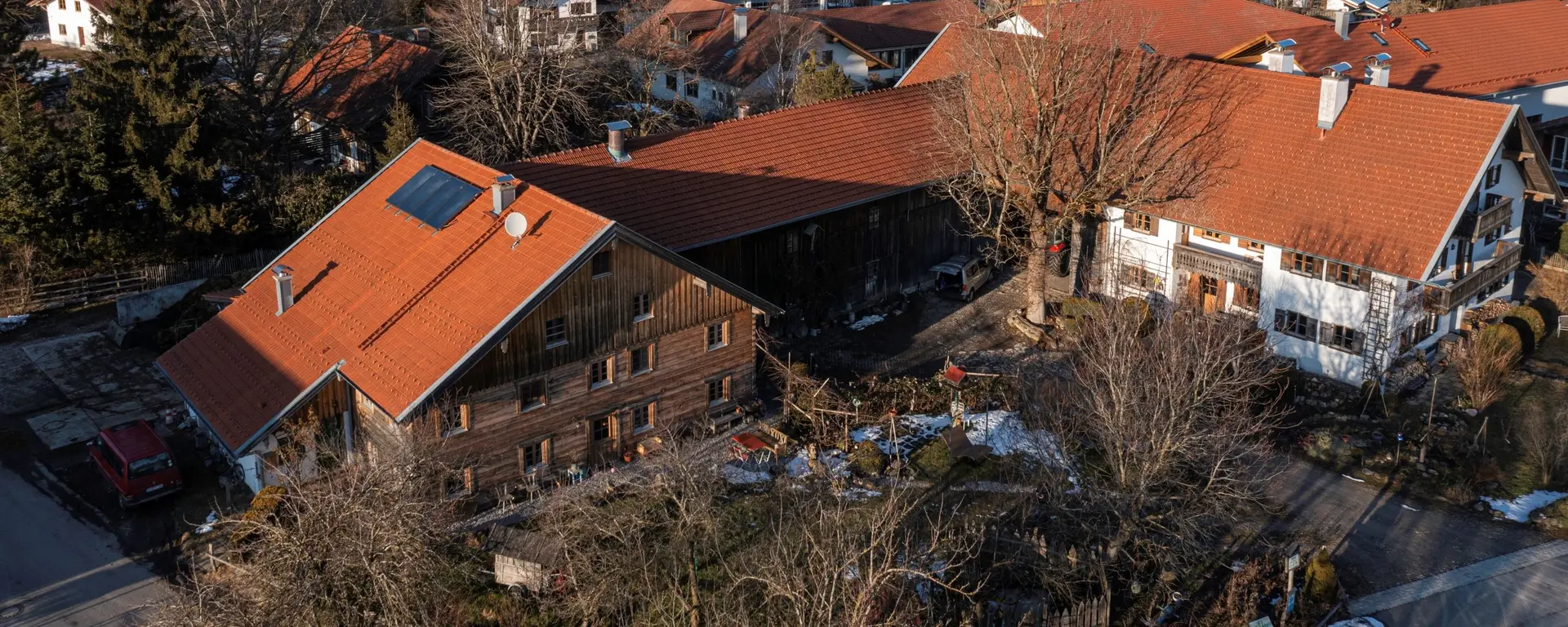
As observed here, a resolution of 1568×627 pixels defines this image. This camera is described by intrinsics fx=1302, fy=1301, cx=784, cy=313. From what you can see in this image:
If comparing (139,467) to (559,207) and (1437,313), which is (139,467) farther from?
(1437,313)

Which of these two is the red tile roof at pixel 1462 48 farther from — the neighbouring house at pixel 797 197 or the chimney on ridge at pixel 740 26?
the chimney on ridge at pixel 740 26

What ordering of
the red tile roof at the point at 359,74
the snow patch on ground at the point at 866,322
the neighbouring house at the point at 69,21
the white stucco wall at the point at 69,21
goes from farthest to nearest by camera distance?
the white stucco wall at the point at 69,21, the neighbouring house at the point at 69,21, the red tile roof at the point at 359,74, the snow patch on ground at the point at 866,322

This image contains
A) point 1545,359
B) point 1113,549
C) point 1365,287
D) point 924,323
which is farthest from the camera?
point 924,323

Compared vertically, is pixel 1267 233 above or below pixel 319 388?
above

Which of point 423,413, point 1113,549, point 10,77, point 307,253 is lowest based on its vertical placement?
point 1113,549

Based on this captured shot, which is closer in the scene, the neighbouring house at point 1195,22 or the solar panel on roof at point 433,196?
the solar panel on roof at point 433,196

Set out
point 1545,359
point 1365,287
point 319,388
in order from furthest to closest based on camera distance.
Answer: point 1545,359
point 1365,287
point 319,388

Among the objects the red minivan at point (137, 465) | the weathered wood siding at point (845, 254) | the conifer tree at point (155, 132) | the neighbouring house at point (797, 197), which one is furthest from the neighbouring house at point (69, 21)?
the weathered wood siding at point (845, 254)

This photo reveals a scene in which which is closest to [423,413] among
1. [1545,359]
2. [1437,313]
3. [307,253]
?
[307,253]
